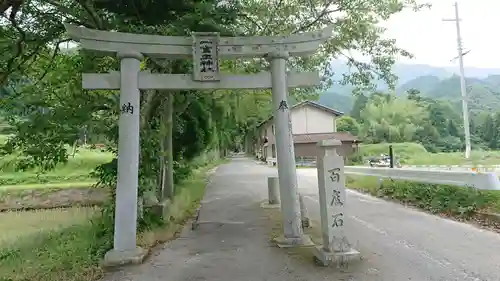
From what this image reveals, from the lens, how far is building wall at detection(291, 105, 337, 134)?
3677 cm

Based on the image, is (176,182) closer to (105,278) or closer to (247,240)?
(247,240)

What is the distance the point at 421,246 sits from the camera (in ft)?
20.2

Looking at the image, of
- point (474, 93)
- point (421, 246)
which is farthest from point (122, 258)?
point (474, 93)

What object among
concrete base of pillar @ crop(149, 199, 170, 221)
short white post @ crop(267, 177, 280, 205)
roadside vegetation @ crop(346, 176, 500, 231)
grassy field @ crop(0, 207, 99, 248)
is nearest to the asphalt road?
roadside vegetation @ crop(346, 176, 500, 231)

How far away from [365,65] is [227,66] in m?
4.43

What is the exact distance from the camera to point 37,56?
351 inches

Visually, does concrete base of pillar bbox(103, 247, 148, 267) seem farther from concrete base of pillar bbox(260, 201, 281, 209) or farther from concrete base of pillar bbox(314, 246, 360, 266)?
concrete base of pillar bbox(260, 201, 281, 209)

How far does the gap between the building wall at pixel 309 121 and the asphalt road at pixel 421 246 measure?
27354mm

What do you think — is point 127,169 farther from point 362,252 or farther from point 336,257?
point 362,252

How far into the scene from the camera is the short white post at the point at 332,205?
5.24 metres

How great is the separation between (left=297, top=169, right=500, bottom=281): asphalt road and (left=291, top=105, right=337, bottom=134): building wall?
27354 millimetres

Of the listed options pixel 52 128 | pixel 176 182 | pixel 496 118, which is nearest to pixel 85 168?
pixel 176 182

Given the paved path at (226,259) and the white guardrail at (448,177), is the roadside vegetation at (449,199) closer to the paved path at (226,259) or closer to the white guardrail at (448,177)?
the white guardrail at (448,177)

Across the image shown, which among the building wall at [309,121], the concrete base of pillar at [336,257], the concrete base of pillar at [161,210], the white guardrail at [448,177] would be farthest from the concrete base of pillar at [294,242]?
the building wall at [309,121]
